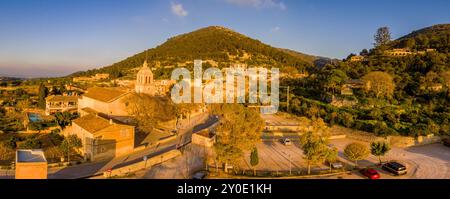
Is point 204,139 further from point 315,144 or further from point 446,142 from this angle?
point 446,142

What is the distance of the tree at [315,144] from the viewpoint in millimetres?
17036

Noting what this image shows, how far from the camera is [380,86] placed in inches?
1458

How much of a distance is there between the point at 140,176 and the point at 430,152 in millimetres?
18648

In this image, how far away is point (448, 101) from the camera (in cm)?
3419

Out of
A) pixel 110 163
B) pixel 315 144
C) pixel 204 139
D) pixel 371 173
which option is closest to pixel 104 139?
pixel 110 163

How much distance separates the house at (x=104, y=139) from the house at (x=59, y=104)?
20.3m

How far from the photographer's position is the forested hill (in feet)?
248

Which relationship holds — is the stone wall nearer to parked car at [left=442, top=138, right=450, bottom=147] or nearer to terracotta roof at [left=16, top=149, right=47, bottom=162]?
terracotta roof at [left=16, top=149, right=47, bottom=162]

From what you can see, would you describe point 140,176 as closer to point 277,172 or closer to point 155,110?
point 277,172

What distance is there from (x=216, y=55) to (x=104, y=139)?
61.2 meters

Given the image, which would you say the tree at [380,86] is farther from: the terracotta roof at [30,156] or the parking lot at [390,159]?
the terracotta roof at [30,156]

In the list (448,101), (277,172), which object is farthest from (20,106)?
(448,101)

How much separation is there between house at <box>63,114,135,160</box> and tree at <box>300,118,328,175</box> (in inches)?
434

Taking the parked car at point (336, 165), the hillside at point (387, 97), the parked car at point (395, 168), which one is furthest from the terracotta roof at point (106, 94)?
the parked car at point (395, 168)
